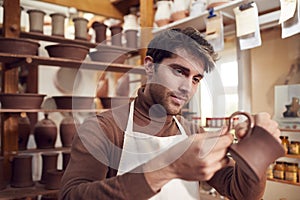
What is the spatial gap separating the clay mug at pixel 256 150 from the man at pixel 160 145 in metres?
0.02

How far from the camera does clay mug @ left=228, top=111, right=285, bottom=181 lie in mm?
595

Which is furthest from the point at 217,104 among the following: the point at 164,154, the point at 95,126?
the point at 95,126

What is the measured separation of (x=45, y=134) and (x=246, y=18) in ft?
4.72

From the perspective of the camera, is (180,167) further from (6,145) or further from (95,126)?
(6,145)

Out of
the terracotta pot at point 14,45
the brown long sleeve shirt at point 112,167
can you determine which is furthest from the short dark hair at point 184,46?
the terracotta pot at point 14,45

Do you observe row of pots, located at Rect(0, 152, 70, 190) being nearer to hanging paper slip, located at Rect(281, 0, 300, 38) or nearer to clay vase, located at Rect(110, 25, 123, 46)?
clay vase, located at Rect(110, 25, 123, 46)

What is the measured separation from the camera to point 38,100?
1.80 meters

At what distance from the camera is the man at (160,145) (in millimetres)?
602

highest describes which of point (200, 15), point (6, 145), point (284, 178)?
point (200, 15)

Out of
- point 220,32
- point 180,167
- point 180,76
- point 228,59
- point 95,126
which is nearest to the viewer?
point 180,167

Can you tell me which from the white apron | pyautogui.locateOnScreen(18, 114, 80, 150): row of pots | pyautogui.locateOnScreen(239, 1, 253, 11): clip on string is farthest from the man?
pyautogui.locateOnScreen(18, 114, 80, 150): row of pots

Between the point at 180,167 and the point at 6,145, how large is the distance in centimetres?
151

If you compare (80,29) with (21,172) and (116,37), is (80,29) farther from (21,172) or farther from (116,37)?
(21,172)

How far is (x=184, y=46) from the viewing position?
0.78m
